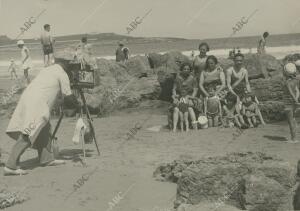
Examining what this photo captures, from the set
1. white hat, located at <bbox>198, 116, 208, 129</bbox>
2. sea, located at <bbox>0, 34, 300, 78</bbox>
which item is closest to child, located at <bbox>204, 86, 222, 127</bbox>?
white hat, located at <bbox>198, 116, 208, 129</bbox>

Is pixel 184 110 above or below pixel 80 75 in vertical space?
below

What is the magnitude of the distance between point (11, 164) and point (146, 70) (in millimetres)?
9213

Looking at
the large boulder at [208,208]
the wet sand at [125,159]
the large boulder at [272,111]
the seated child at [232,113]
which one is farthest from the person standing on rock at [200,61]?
the large boulder at [208,208]

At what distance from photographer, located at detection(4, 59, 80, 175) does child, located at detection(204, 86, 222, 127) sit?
3.67m

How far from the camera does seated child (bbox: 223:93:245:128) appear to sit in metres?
10.4

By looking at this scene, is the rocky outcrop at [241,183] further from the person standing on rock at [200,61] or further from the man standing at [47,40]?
the man standing at [47,40]

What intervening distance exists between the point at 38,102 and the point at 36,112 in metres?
0.15

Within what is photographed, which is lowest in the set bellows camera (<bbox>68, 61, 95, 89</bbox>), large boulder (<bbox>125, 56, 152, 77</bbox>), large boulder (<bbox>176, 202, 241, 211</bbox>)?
large boulder (<bbox>176, 202, 241, 211</bbox>)

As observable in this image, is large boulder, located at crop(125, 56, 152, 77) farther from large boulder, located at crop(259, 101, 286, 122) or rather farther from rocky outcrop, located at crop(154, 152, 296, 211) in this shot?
rocky outcrop, located at crop(154, 152, 296, 211)

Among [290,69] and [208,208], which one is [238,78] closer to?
[290,69]

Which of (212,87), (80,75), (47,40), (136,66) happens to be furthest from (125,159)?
(47,40)

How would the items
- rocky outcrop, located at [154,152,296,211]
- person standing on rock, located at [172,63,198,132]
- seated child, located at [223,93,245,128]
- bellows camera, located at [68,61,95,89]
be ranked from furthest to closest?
1. person standing on rock, located at [172,63,198,132]
2. seated child, located at [223,93,245,128]
3. bellows camera, located at [68,61,95,89]
4. rocky outcrop, located at [154,152,296,211]

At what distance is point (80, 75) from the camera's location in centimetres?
805

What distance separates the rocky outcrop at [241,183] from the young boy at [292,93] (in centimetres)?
322
